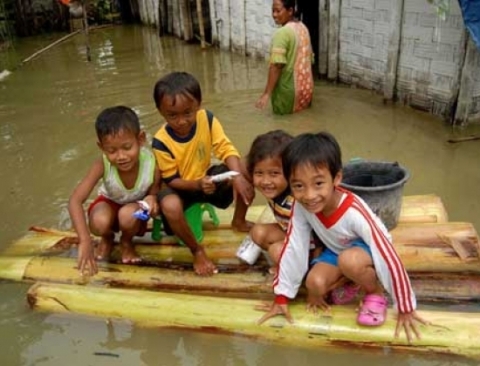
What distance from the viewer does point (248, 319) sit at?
2.77 metres

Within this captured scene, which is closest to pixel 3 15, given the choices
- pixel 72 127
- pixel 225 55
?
pixel 225 55

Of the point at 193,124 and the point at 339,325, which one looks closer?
the point at 339,325

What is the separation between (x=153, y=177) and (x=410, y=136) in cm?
347

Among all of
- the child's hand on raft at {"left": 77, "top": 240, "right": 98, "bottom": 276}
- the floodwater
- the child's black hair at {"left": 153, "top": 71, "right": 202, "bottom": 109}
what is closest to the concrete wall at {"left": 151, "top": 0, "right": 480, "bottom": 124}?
the floodwater

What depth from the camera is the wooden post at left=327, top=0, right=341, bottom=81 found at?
7274mm

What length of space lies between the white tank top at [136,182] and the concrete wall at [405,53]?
3782 mm


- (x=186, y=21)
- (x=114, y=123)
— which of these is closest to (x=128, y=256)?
(x=114, y=123)

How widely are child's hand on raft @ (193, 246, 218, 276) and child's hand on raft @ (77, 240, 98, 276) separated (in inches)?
25.7

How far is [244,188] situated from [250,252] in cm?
40

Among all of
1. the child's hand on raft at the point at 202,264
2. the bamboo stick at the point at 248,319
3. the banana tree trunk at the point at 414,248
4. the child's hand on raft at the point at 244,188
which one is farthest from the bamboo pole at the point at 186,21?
the bamboo stick at the point at 248,319

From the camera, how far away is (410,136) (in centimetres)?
575

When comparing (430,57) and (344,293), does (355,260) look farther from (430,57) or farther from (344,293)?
(430,57)

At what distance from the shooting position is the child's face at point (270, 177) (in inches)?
112

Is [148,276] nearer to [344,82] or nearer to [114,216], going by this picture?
[114,216]
